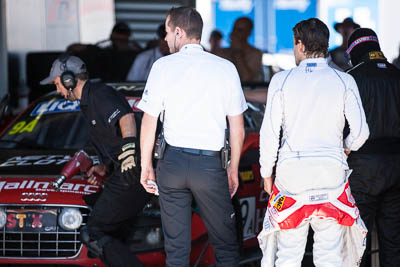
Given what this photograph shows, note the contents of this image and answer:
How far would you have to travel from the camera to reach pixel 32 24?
1298cm

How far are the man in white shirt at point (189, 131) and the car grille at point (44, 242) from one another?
0.87m

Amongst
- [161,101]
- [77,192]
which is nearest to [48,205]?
[77,192]

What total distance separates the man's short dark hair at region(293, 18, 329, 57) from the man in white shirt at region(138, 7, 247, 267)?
445 millimetres

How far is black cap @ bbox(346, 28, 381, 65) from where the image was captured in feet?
16.9

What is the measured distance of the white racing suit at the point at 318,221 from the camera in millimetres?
4465

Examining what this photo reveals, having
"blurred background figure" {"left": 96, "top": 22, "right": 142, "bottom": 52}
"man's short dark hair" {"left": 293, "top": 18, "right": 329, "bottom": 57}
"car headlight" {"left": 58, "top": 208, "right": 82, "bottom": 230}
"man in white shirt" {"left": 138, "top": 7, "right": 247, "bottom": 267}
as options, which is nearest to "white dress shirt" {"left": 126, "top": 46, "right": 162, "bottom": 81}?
"blurred background figure" {"left": 96, "top": 22, "right": 142, "bottom": 52}

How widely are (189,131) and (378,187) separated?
4.16 ft

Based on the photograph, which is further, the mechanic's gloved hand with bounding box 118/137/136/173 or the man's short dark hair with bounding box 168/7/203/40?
the mechanic's gloved hand with bounding box 118/137/136/173

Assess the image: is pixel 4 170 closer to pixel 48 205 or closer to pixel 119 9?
pixel 48 205

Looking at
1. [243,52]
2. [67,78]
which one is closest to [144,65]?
[243,52]

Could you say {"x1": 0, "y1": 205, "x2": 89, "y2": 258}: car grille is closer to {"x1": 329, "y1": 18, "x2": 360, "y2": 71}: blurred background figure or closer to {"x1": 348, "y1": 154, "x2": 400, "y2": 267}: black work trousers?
{"x1": 348, "y1": 154, "x2": 400, "y2": 267}: black work trousers

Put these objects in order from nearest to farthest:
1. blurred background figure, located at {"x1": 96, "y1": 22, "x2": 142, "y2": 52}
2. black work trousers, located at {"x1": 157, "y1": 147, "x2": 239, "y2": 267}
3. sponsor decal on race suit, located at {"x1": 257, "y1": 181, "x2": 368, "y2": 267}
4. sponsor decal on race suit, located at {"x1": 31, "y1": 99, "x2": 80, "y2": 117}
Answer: sponsor decal on race suit, located at {"x1": 257, "y1": 181, "x2": 368, "y2": 267} → black work trousers, located at {"x1": 157, "y1": 147, "x2": 239, "y2": 267} → sponsor decal on race suit, located at {"x1": 31, "y1": 99, "x2": 80, "y2": 117} → blurred background figure, located at {"x1": 96, "y1": 22, "x2": 142, "y2": 52}

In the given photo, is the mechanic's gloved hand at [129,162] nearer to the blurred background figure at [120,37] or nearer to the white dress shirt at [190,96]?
the white dress shirt at [190,96]

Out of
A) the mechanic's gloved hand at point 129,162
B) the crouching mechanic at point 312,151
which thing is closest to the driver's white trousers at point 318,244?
the crouching mechanic at point 312,151
